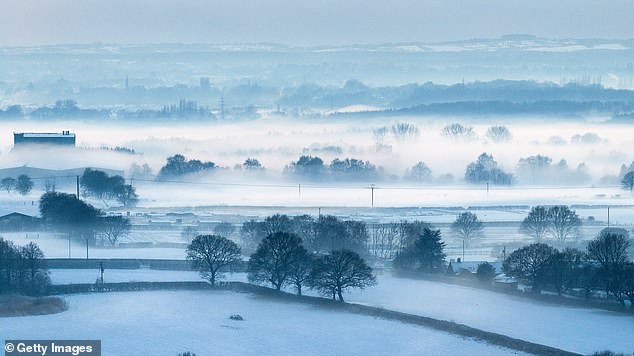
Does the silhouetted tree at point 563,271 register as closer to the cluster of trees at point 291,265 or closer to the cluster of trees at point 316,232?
the cluster of trees at point 291,265

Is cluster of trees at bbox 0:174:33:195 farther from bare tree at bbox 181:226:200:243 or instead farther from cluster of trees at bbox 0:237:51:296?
cluster of trees at bbox 0:237:51:296

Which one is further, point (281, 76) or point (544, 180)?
point (281, 76)

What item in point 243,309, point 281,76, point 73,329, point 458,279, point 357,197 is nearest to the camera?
point 73,329

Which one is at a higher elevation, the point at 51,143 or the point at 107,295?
the point at 51,143

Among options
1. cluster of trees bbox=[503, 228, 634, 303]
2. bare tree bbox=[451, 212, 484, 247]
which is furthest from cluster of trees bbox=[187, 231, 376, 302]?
bare tree bbox=[451, 212, 484, 247]

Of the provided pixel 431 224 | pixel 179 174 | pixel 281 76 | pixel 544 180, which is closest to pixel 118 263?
pixel 431 224

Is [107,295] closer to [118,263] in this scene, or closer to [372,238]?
[118,263]

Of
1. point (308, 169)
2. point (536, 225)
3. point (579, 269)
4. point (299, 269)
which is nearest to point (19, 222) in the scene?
point (536, 225)
